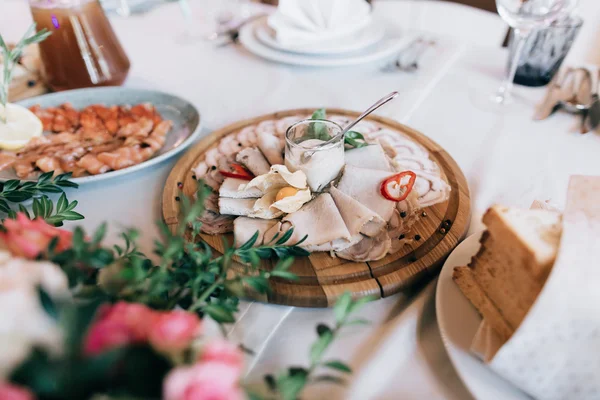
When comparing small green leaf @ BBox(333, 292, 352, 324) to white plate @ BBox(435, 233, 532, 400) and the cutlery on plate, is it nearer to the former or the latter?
white plate @ BBox(435, 233, 532, 400)

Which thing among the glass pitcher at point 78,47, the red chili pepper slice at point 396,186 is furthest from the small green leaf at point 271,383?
the glass pitcher at point 78,47

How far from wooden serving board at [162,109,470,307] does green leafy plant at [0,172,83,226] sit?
0.58 ft

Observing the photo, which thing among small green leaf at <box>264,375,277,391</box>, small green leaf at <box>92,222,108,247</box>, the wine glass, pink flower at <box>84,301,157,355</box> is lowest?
small green leaf at <box>264,375,277,391</box>

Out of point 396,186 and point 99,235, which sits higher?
point 99,235

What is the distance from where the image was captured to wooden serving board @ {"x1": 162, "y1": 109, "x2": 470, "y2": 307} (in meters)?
0.60

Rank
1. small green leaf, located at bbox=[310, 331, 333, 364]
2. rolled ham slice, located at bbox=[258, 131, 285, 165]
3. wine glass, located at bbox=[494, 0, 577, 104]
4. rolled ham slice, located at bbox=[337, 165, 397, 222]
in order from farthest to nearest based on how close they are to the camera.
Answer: wine glass, located at bbox=[494, 0, 577, 104] → rolled ham slice, located at bbox=[258, 131, 285, 165] → rolled ham slice, located at bbox=[337, 165, 397, 222] → small green leaf, located at bbox=[310, 331, 333, 364]

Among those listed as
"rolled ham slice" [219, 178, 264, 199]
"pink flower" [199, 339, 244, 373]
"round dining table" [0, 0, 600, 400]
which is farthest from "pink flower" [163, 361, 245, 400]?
"rolled ham slice" [219, 178, 264, 199]

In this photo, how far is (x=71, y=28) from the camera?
1011mm

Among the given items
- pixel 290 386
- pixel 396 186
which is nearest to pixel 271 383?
pixel 290 386

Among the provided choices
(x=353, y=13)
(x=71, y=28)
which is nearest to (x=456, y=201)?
(x=353, y=13)

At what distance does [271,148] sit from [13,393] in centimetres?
64

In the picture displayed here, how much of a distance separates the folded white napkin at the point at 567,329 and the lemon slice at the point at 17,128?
3.28 feet

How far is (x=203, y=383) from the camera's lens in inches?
9.8

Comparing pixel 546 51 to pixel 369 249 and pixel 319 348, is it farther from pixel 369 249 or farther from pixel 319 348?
pixel 319 348
